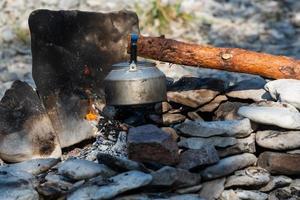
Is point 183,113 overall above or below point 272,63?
below

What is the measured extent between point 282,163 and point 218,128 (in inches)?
15.7

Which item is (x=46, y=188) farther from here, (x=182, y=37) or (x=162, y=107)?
(x=182, y=37)

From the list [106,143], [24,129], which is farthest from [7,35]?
[106,143]

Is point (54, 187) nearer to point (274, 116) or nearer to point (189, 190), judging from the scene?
point (189, 190)

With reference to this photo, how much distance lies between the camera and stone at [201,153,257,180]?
Result: 3.10 metres

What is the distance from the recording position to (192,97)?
3650 mm

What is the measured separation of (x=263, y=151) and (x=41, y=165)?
1256mm

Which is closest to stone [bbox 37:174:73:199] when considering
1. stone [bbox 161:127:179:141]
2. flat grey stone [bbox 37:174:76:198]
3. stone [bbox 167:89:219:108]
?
flat grey stone [bbox 37:174:76:198]

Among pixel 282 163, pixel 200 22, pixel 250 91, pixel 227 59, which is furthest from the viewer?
pixel 200 22

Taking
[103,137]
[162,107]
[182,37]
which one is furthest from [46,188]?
[182,37]

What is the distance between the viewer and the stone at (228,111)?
3.58 meters

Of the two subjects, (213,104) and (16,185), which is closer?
(16,185)

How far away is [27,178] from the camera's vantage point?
2.99m

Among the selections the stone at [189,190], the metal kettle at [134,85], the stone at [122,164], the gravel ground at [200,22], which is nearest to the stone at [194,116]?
the metal kettle at [134,85]
